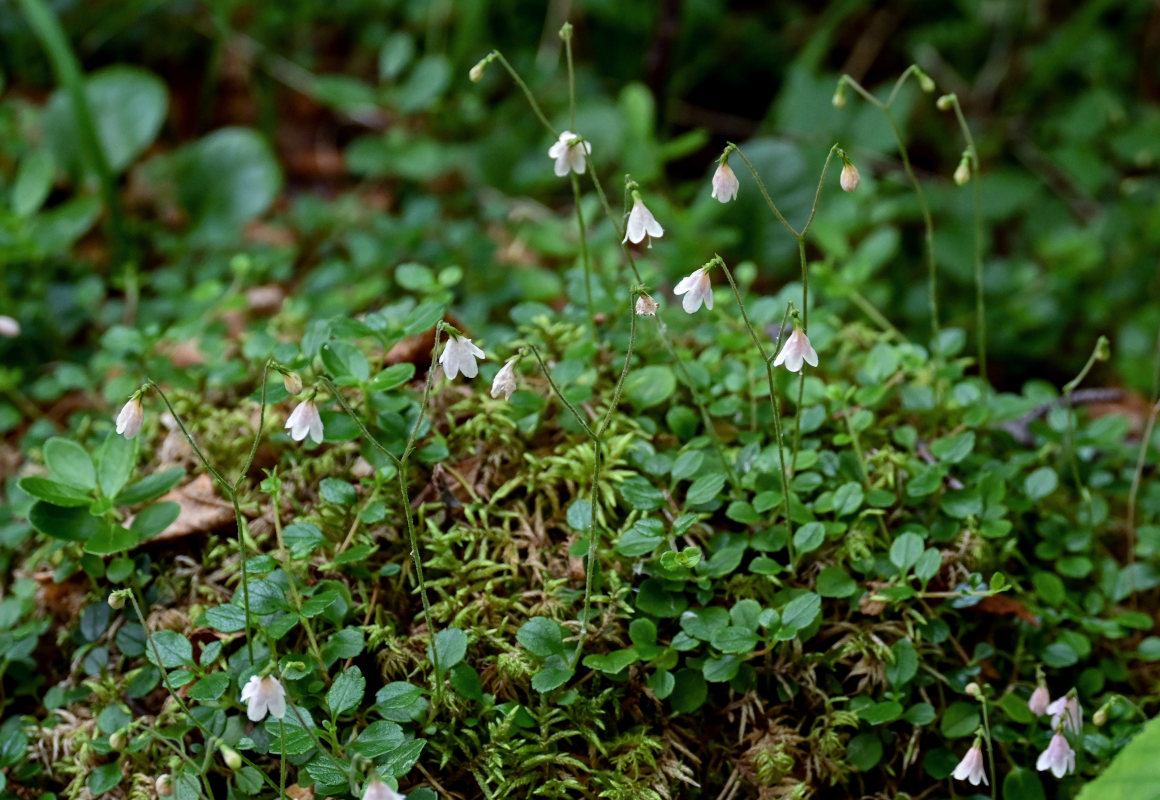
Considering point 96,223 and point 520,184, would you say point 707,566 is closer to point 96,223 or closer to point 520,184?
point 520,184

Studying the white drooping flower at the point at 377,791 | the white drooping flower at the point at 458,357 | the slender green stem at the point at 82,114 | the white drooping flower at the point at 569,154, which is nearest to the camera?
the white drooping flower at the point at 377,791

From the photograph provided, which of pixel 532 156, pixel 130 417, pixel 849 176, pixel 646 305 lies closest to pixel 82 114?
pixel 532 156

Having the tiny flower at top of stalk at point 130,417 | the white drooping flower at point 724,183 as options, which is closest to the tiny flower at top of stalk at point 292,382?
the tiny flower at top of stalk at point 130,417

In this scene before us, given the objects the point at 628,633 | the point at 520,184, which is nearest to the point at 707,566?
the point at 628,633

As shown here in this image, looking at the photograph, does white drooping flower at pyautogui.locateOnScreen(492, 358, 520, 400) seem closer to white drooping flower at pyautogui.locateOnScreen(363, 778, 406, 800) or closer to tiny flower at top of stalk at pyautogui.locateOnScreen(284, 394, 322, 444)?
tiny flower at top of stalk at pyautogui.locateOnScreen(284, 394, 322, 444)

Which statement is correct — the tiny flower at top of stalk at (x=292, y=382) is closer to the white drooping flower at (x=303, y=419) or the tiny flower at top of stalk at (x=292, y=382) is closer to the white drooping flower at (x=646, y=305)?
the white drooping flower at (x=303, y=419)

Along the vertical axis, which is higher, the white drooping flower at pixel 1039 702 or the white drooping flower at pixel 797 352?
the white drooping flower at pixel 797 352

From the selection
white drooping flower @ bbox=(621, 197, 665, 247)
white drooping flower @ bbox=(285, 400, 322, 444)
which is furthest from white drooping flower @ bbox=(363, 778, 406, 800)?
white drooping flower @ bbox=(621, 197, 665, 247)
